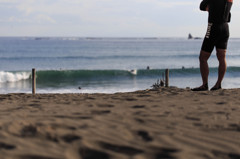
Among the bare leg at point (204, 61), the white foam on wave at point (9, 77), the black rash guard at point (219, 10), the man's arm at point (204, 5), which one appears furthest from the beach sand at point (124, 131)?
the white foam on wave at point (9, 77)

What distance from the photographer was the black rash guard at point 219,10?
7.72m

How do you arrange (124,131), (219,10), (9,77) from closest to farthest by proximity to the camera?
(124,131) → (219,10) → (9,77)

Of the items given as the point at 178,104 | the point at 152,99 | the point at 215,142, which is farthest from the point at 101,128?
the point at 152,99

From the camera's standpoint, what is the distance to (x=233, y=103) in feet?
20.7

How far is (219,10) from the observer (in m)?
7.73

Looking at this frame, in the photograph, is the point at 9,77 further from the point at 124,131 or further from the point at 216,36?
the point at 124,131

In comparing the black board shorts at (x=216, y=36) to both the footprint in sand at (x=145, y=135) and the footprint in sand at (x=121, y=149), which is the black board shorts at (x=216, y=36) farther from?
the footprint in sand at (x=121, y=149)

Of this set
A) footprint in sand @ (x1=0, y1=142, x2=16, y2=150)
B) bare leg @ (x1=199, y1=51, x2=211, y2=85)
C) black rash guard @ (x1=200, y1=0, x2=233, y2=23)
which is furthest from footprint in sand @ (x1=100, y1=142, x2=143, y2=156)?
black rash guard @ (x1=200, y1=0, x2=233, y2=23)

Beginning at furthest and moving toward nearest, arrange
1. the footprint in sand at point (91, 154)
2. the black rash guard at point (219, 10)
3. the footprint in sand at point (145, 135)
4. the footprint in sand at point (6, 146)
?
the black rash guard at point (219, 10) → the footprint in sand at point (145, 135) → the footprint in sand at point (6, 146) → the footprint in sand at point (91, 154)

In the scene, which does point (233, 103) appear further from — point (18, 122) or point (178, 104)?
point (18, 122)

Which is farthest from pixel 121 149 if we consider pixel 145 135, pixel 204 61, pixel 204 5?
pixel 204 5

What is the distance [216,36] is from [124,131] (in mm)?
4016

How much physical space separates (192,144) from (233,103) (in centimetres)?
245

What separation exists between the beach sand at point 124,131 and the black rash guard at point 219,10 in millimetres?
2134
